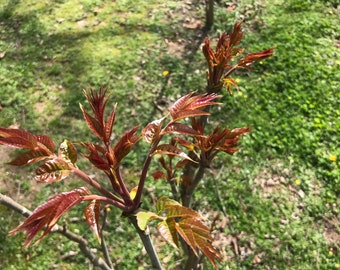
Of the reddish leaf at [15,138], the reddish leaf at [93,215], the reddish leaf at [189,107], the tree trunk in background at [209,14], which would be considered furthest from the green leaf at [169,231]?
the tree trunk in background at [209,14]

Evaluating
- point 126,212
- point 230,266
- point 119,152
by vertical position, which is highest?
point 119,152

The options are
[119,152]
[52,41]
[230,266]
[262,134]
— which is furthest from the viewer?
[52,41]

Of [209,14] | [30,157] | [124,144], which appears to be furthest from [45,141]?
[209,14]

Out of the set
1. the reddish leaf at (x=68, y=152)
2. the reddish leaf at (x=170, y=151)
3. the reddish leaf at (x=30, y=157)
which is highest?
the reddish leaf at (x=30, y=157)

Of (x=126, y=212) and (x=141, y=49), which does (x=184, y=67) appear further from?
(x=126, y=212)

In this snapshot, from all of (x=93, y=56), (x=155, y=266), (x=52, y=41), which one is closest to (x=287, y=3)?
(x=93, y=56)

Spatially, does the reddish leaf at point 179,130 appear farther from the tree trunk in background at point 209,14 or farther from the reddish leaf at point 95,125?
the tree trunk in background at point 209,14

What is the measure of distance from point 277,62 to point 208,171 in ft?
5.96

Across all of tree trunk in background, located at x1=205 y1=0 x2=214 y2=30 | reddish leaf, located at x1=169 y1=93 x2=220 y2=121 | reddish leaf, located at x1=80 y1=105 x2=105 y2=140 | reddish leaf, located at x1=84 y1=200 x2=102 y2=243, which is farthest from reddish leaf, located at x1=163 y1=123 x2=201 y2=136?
tree trunk in background, located at x1=205 y1=0 x2=214 y2=30

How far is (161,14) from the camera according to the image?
5238mm

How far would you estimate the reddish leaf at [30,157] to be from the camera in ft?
3.41

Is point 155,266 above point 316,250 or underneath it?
above

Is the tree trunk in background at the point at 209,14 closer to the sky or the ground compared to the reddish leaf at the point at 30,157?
closer to the ground

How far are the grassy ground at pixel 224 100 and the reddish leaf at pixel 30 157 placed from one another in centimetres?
232
